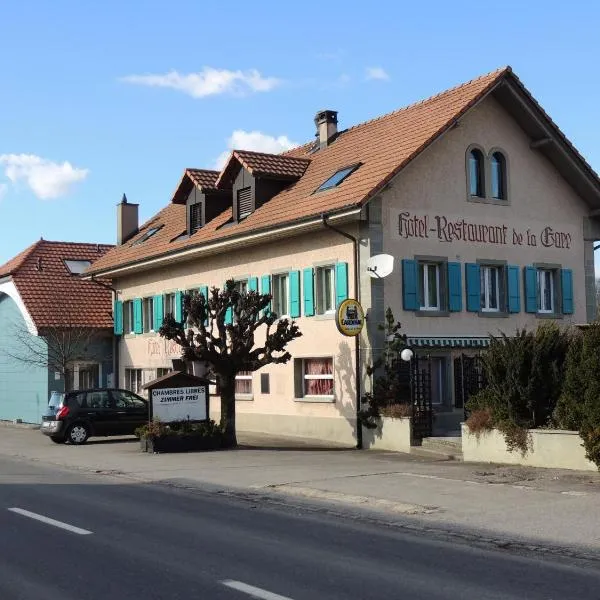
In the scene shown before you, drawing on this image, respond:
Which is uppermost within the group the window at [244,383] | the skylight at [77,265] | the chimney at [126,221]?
the chimney at [126,221]

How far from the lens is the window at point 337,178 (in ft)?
78.3

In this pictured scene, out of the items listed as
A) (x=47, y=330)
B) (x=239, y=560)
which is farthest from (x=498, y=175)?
(x=239, y=560)

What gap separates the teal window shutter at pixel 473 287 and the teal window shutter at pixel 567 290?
3.23 metres

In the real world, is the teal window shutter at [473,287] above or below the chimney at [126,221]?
below

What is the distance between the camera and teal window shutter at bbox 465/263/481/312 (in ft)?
78.0

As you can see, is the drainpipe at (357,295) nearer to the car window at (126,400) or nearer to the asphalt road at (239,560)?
the car window at (126,400)

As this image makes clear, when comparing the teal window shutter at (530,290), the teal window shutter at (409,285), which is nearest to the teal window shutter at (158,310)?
the teal window shutter at (409,285)

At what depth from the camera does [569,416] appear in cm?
1631

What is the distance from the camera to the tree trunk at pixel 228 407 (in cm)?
2162

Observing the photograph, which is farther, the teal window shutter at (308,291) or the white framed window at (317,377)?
the teal window shutter at (308,291)

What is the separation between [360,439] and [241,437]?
13.9 feet

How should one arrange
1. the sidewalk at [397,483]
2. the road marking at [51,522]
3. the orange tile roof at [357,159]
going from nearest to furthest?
1. the road marking at [51,522]
2. the sidewalk at [397,483]
3. the orange tile roof at [357,159]

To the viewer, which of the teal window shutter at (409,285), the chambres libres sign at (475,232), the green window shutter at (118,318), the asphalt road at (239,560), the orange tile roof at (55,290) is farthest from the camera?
the green window shutter at (118,318)

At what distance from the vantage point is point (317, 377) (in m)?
24.0
